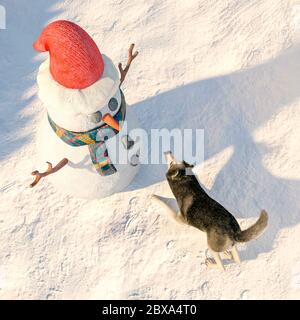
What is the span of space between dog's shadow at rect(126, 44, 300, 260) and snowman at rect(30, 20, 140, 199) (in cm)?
105

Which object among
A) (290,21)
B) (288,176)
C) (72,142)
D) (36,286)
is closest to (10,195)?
(36,286)

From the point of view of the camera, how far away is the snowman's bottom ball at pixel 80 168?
4055 mm

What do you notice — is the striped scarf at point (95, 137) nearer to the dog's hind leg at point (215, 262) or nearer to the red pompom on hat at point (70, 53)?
the red pompom on hat at point (70, 53)

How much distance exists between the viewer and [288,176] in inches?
214

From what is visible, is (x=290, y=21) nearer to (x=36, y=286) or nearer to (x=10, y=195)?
(x=10, y=195)

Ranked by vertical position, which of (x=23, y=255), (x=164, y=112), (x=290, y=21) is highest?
(x=290, y=21)

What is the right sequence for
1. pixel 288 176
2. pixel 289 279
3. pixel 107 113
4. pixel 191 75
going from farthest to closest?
1. pixel 191 75
2. pixel 288 176
3. pixel 289 279
4. pixel 107 113

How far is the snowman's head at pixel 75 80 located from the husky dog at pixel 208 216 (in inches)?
54.7

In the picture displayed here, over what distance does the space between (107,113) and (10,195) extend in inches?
110

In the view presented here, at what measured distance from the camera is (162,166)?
5.44 m

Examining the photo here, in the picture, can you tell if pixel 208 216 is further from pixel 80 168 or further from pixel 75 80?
pixel 75 80

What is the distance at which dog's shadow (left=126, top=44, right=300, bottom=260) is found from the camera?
530 cm
